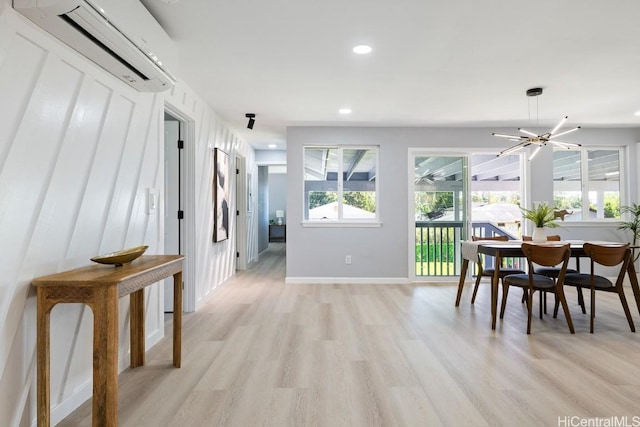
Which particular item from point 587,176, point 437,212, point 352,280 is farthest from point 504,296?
point 587,176

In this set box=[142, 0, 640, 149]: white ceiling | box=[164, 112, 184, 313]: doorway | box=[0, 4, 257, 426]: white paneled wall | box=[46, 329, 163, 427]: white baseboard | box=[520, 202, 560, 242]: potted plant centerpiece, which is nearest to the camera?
box=[0, 4, 257, 426]: white paneled wall

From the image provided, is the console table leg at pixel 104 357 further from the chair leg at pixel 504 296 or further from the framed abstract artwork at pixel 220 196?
the chair leg at pixel 504 296

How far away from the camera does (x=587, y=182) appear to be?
544 centimetres

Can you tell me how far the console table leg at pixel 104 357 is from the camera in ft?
4.99

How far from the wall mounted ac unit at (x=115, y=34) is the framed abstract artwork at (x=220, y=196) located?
216 cm

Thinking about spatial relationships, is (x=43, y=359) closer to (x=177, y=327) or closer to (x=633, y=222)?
(x=177, y=327)

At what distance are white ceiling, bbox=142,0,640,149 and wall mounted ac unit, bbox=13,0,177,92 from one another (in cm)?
22

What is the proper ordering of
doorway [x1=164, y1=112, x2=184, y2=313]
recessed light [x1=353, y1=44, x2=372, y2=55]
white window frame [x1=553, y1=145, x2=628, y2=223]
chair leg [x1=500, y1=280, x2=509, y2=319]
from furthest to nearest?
white window frame [x1=553, y1=145, x2=628, y2=223] < doorway [x1=164, y1=112, x2=184, y2=313] < chair leg [x1=500, y1=280, x2=509, y2=319] < recessed light [x1=353, y1=44, x2=372, y2=55]

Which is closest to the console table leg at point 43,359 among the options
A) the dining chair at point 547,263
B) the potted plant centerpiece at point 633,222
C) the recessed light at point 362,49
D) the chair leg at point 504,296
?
the recessed light at point 362,49

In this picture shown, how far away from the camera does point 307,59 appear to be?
9.75 feet

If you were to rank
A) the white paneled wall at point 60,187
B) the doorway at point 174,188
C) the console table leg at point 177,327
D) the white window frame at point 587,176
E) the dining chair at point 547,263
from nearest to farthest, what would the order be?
the white paneled wall at point 60,187 < the console table leg at point 177,327 < the dining chair at point 547,263 < the doorway at point 174,188 < the white window frame at point 587,176

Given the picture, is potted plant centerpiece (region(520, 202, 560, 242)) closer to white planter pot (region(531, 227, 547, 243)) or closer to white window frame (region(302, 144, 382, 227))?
white planter pot (region(531, 227, 547, 243))

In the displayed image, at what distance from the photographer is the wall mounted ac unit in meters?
1.49

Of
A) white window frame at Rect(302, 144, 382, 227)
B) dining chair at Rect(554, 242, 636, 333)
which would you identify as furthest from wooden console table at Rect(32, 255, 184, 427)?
white window frame at Rect(302, 144, 382, 227)
